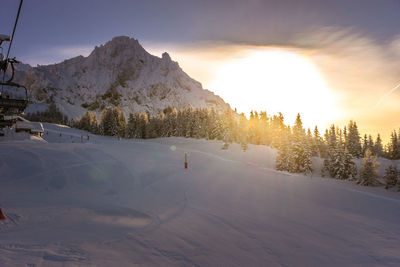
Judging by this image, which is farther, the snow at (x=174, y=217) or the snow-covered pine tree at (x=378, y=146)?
the snow-covered pine tree at (x=378, y=146)

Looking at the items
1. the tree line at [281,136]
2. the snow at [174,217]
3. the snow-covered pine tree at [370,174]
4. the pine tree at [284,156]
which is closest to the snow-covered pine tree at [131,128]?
the tree line at [281,136]

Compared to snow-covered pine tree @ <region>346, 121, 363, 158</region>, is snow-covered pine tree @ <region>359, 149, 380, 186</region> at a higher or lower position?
lower

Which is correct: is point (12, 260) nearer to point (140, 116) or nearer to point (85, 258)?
point (85, 258)

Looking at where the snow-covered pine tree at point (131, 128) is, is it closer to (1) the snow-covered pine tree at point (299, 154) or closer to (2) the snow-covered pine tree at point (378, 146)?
(1) the snow-covered pine tree at point (299, 154)

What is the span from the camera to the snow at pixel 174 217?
4750mm

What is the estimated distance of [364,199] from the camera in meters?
11.3

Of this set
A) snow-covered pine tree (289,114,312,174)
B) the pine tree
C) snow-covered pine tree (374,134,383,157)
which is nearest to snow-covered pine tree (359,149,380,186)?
snow-covered pine tree (289,114,312,174)

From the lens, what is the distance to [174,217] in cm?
733

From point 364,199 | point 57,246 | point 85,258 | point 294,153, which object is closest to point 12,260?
point 57,246

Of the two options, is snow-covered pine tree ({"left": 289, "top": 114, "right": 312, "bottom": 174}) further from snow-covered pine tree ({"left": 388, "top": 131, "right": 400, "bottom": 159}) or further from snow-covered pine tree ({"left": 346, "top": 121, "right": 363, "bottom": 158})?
snow-covered pine tree ({"left": 388, "top": 131, "right": 400, "bottom": 159})

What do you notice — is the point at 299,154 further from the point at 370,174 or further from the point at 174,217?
the point at 174,217

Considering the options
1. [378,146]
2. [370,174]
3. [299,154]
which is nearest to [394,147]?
[378,146]

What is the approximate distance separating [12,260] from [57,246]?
0.83 m

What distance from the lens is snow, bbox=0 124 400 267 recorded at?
4750 millimetres
